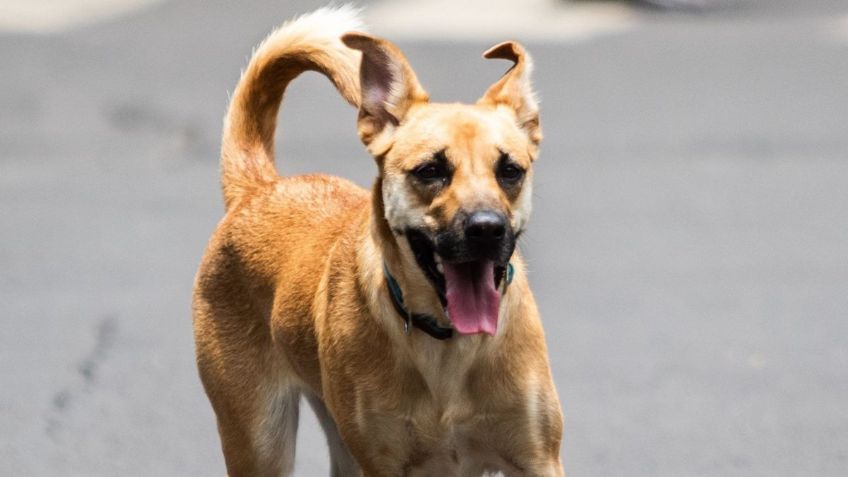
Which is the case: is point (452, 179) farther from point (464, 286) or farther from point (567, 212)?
point (567, 212)

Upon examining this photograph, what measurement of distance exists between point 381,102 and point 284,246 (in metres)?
0.84

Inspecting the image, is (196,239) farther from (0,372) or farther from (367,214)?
(367,214)

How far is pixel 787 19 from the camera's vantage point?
56.6ft

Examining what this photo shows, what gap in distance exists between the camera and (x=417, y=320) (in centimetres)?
542

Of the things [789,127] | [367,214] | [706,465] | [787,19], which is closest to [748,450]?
[706,465]

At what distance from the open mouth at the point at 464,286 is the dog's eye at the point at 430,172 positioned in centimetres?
17

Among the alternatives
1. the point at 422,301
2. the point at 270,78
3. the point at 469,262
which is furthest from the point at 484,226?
the point at 270,78

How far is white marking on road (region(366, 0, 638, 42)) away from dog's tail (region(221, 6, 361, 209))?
9183 millimetres

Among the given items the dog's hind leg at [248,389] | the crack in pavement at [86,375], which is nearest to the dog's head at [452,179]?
the dog's hind leg at [248,389]

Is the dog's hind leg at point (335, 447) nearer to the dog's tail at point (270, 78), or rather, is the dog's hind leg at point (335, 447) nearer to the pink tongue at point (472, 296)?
the dog's tail at point (270, 78)

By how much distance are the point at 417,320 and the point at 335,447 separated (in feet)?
3.85

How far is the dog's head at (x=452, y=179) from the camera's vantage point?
201 inches

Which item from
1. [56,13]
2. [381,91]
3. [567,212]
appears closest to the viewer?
[381,91]

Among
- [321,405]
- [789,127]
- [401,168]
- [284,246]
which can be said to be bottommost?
[789,127]
